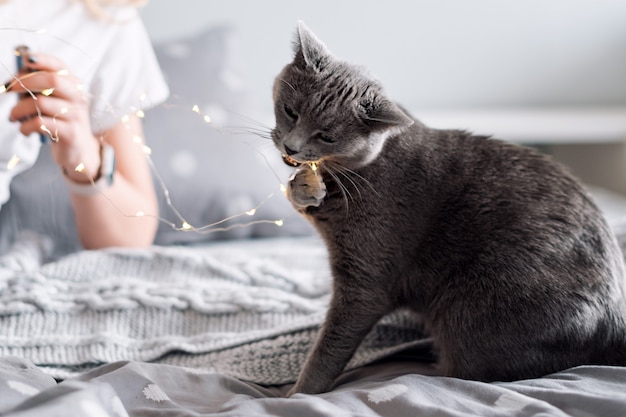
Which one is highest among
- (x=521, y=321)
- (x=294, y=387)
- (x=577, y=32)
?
(x=577, y=32)

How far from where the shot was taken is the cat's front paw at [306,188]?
2.79 feet

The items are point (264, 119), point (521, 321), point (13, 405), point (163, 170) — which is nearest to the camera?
point (13, 405)

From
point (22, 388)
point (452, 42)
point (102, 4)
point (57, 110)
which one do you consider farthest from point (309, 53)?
point (452, 42)

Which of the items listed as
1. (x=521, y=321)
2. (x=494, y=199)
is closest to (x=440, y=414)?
(x=521, y=321)

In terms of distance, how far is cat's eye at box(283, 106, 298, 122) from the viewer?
2.72 feet

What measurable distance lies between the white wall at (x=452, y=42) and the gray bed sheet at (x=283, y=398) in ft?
4.36

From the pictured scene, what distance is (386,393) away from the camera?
2.31ft

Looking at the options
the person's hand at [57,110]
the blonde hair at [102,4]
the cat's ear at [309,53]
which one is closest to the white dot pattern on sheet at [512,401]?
the cat's ear at [309,53]

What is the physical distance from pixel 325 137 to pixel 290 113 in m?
0.07

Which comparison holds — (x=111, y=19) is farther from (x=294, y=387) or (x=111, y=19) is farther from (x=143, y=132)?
(x=294, y=387)

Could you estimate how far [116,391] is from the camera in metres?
0.71

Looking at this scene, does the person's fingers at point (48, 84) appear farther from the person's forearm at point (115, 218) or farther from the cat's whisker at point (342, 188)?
the cat's whisker at point (342, 188)

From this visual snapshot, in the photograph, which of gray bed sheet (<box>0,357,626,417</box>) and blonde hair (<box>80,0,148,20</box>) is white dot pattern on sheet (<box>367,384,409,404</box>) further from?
blonde hair (<box>80,0,148,20</box>)

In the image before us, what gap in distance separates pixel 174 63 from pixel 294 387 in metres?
1.02
